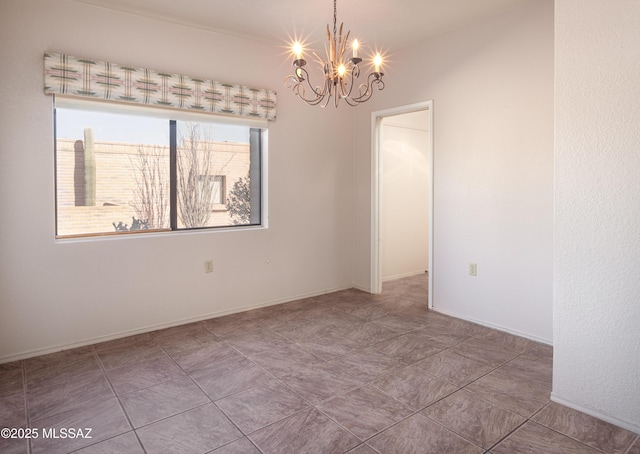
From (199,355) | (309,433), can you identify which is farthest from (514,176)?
(199,355)

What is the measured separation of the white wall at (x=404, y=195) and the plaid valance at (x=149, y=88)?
190cm

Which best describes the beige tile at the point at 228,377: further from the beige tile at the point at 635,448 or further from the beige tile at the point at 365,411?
the beige tile at the point at 635,448

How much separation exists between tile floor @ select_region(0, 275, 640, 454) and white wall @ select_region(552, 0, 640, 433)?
25 centimetres

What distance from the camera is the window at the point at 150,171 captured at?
10.4ft

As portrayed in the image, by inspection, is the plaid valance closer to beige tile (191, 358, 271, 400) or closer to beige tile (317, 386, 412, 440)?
beige tile (191, 358, 271, 400)

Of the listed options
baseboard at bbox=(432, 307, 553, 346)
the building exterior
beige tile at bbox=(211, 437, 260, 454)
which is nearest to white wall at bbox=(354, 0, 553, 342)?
baseboard at bbox=(432, 307, 553, 346)

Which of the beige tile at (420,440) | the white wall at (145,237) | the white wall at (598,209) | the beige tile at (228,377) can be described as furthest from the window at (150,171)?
the white wall at (598,209)

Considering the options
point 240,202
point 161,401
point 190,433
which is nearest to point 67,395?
point 161,401

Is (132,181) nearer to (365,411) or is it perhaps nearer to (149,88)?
(149,88)

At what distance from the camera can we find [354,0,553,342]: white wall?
3.17 m

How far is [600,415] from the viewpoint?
2146mm

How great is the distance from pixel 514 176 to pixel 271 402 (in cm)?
257

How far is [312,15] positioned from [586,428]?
3388 mm

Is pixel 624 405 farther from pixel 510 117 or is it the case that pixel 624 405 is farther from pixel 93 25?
pixel 93 25
